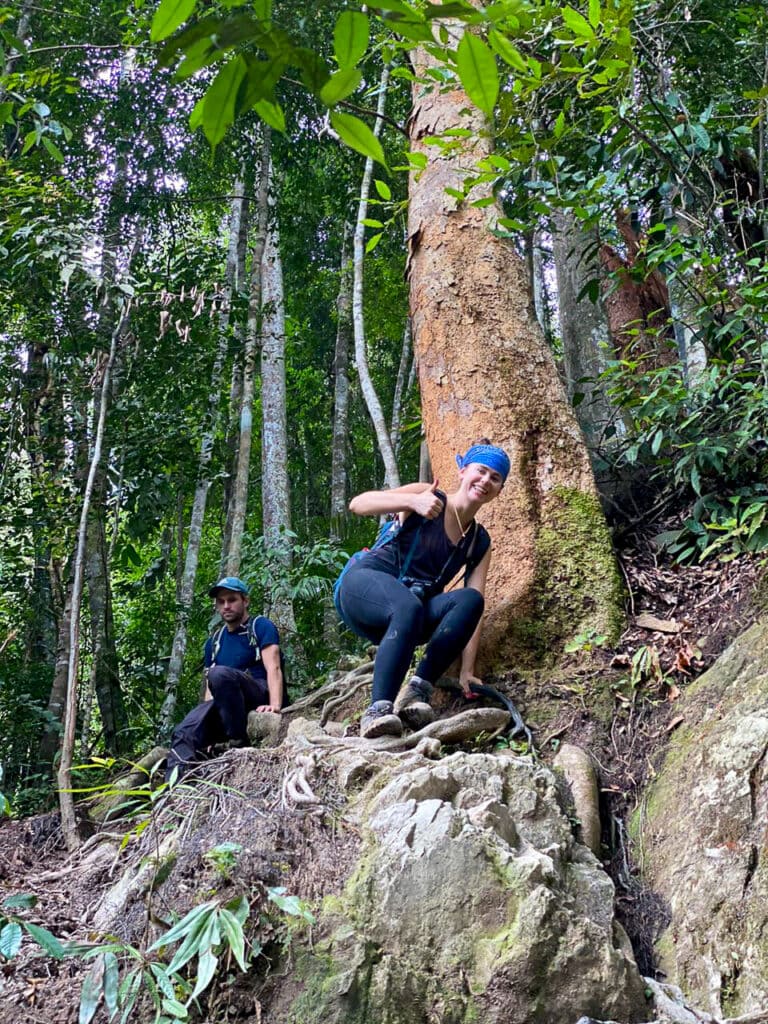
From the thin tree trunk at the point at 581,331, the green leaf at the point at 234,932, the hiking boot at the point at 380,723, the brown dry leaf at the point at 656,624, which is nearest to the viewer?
the green leaf at the point at 234,932

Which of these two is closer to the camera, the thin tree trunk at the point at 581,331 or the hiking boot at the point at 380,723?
the hiking boot at the point at 380,723

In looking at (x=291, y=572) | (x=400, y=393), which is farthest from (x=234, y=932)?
(x=400, y=393)

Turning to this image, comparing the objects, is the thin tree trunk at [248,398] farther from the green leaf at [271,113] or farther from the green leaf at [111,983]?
the green leaf at [271,113]

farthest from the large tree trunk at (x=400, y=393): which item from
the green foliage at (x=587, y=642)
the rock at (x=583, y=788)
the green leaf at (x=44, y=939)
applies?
the green leaf at (x=44, y=939)

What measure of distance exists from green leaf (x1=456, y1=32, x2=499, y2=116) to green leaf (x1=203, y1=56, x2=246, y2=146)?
327mm

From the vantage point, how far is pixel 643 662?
398 centimetres

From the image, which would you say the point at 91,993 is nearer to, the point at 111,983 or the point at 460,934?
the point at 111,983

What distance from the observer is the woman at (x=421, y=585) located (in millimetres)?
3871

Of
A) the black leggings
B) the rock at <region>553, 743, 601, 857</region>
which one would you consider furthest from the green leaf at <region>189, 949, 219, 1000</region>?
the black leggings

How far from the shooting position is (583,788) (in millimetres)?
3438

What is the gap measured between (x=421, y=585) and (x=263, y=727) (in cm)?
139

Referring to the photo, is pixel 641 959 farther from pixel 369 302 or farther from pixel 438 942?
pixel 369 302

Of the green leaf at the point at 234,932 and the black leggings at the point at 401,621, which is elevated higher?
the black leggings at the point at 401,621

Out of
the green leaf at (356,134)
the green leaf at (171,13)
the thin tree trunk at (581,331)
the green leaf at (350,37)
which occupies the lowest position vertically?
the green leaf at (356,134)
